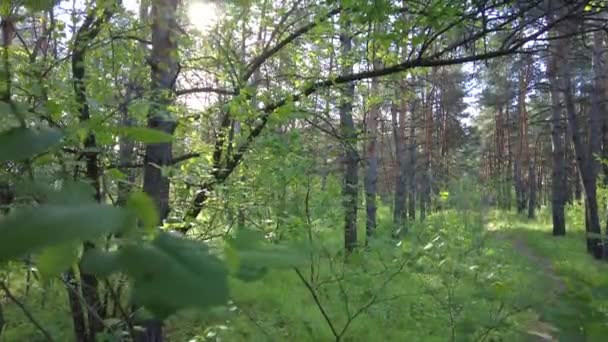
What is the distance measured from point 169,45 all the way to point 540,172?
29963mm

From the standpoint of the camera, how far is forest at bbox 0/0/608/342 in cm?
38

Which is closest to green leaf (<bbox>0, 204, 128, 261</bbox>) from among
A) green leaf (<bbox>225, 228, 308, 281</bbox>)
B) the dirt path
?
green leaf (<bbox>225, 228, 308, 281</bbox>)

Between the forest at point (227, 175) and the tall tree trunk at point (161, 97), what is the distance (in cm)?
2

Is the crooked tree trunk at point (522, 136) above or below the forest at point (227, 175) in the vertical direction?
above

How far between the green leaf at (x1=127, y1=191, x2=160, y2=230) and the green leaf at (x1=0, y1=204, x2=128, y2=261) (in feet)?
0.38

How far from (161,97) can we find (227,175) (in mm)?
791

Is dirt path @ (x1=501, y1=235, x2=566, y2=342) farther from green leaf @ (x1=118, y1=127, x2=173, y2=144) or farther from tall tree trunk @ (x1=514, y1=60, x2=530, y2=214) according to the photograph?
tall tree trunk @ (x1=514, y1=60, x2=530, y2=214)

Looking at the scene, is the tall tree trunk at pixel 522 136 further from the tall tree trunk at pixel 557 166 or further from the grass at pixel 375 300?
the grass at pixel 375 300

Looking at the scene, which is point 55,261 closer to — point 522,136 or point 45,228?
point 45,228

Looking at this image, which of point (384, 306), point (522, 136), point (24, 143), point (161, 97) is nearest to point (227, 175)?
point (161, 97)

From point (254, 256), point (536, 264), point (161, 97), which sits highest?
point (161, 97)

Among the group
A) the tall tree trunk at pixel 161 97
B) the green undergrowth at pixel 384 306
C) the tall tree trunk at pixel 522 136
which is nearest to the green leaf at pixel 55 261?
the tall tree trunk at pixel 161 97

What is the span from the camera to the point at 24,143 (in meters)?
0.39

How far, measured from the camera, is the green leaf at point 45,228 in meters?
0.23
